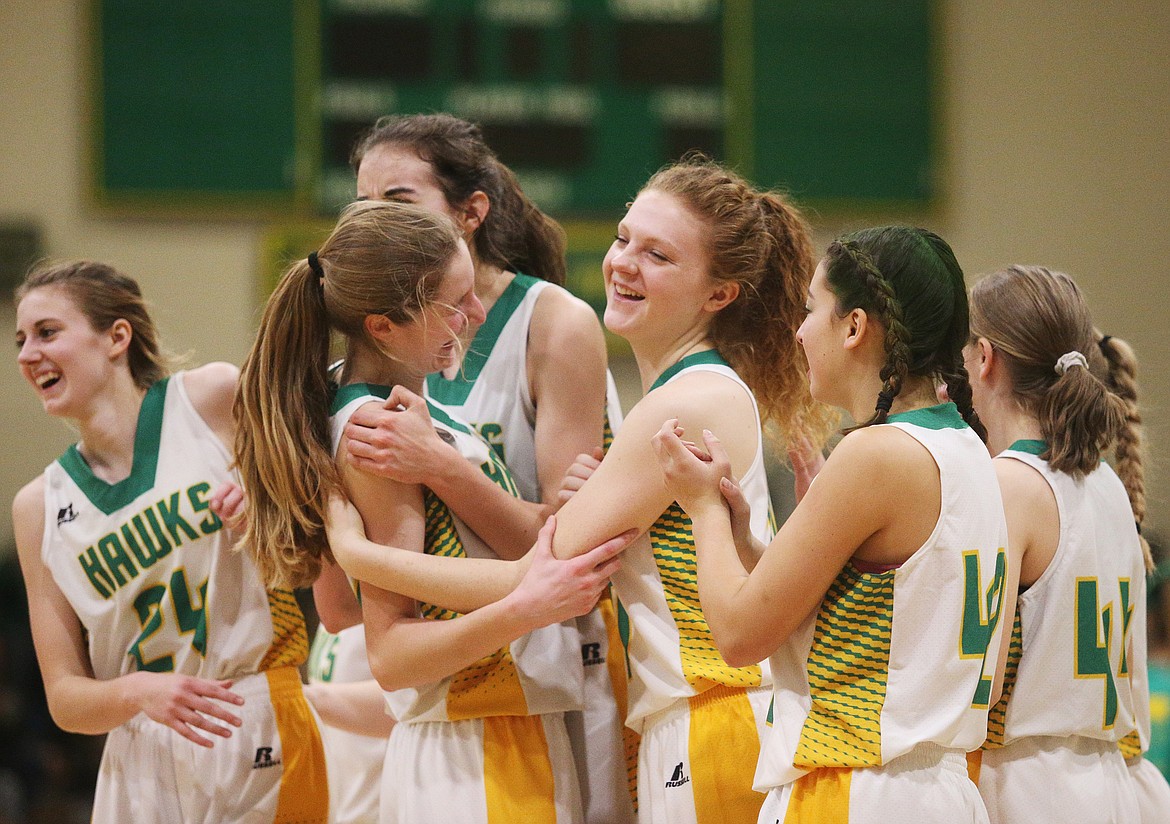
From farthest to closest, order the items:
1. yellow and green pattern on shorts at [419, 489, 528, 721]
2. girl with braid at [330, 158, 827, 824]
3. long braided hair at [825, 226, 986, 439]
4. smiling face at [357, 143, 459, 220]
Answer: smiling face at [357, 143, 459, 220], yellow and green pattern on shorts at [419, 489, 528, 721], girl with braid at [330, 158, 827, 824], long braided hair at [825, 226, 986, 439]

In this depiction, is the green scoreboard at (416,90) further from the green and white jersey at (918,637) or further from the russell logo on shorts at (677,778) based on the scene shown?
the green and white jersey at (918,637)

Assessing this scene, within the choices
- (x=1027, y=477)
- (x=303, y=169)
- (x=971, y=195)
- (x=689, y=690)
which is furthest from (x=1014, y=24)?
(x=689, y=690)

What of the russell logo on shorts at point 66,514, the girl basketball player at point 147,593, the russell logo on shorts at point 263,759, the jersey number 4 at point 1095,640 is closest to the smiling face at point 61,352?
the girl basketball player at point 147,593

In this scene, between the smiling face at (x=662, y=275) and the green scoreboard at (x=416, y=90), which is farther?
the green scoreboard at (x=416, y=90)

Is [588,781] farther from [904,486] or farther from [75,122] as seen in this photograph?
[75,122]

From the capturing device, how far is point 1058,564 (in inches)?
105

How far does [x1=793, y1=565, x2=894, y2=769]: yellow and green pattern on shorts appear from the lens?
2.08 m

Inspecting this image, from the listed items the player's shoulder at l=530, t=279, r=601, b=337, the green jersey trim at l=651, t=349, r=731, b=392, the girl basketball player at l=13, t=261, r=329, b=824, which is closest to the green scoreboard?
the player's shoulder at l=530, t=279, r=601, b=337

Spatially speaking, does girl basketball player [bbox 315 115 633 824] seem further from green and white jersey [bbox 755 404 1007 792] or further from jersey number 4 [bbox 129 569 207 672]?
green and white jersey [bbox 755 404 1007 792]

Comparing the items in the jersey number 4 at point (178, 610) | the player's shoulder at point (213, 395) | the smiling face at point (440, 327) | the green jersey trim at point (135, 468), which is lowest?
the jersey number 4 at point (178, 610)

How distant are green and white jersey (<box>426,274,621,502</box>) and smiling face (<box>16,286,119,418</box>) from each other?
0.80 metres

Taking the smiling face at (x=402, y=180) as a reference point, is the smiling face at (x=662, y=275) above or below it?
below

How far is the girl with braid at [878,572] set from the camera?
2072 millimetres

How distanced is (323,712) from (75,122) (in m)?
5.77
